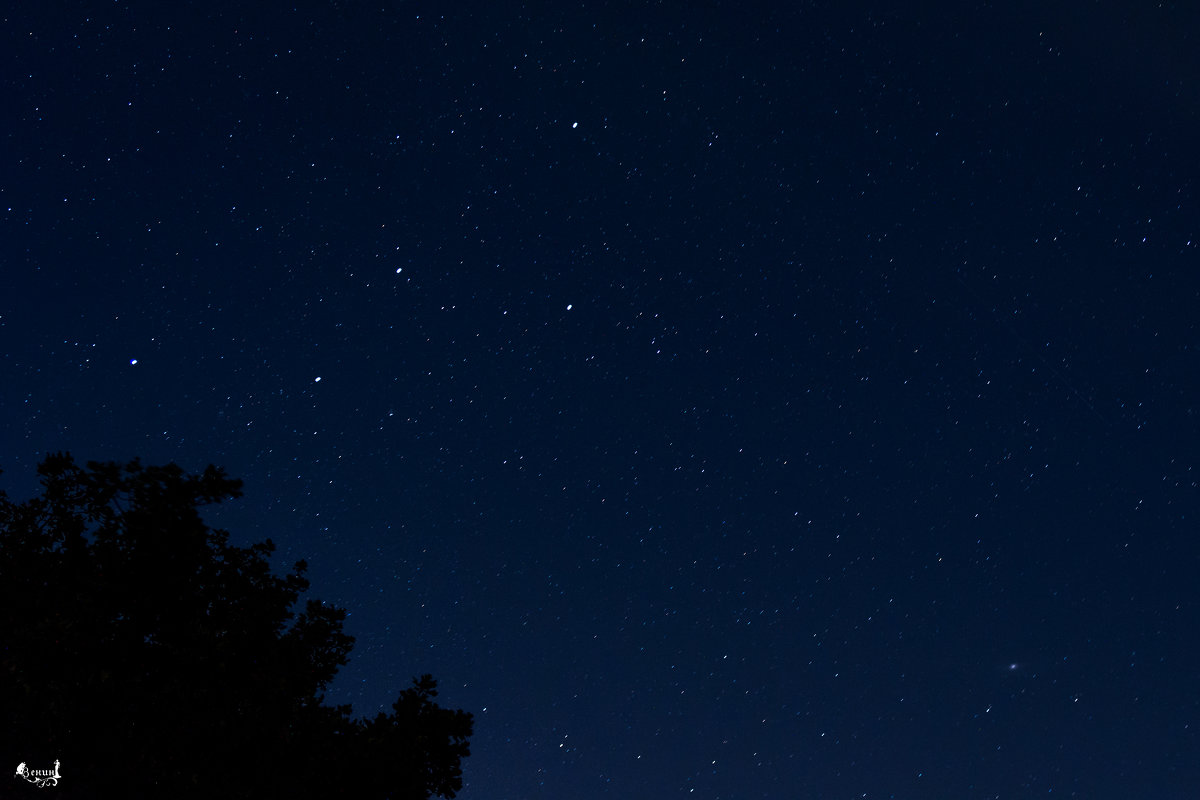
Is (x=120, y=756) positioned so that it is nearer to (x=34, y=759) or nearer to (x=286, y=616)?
(x=34, y=759)

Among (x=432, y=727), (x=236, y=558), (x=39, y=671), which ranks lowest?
(x=39, y=671)

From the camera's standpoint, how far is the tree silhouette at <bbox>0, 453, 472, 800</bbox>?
10.8 meters

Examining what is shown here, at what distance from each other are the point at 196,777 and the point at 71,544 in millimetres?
3406

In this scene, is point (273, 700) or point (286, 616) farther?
point (286, 616)

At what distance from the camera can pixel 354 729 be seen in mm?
13242

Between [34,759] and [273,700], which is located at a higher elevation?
[273,700]

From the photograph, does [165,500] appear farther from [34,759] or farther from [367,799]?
[367,799]

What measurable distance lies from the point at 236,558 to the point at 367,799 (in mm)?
3814

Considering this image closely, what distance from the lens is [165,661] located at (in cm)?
1138

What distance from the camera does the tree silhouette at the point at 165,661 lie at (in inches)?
425

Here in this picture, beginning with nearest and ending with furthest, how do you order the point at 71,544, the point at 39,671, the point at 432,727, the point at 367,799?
the point at 39,671 → the point at 71,544 → the point at 367,799 → the point at 432,727

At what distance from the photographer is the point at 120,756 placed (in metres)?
10.9

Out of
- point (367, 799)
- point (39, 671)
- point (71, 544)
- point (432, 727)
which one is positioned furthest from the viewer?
point (432, 727)

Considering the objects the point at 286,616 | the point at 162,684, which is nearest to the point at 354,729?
the point at 286,616
